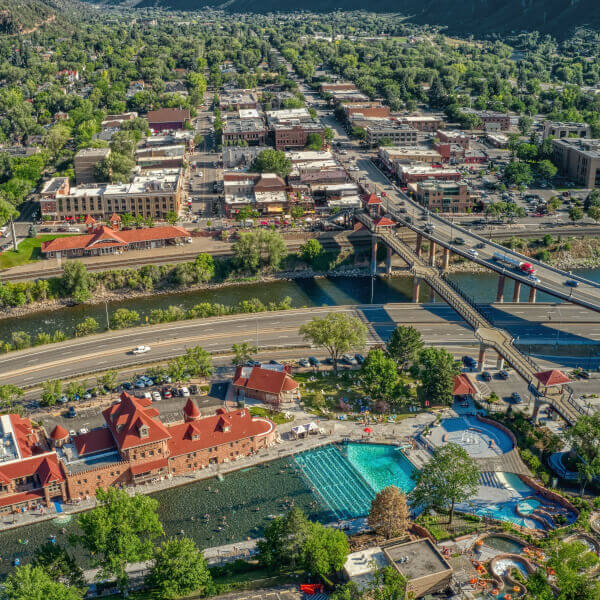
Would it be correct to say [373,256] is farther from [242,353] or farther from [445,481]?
[445,481]

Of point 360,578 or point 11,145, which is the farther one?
point 11,145

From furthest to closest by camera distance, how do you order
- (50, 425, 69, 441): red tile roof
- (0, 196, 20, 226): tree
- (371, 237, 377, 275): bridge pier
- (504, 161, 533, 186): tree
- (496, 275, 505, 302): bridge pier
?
(504, 161, 533, 186): tree → (0, 196, 20, 226): tree → (371, 237, 377, 275): bridge pier → (496, 275, 505, 302): bridge pier → (50, 425, 69, 441): red tile roof

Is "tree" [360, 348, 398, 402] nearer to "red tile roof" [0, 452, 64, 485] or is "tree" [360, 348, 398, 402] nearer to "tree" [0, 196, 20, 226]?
"red tile roof" [0, 452, 64, 485]

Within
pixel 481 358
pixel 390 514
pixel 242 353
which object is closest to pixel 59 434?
pixel 242 353

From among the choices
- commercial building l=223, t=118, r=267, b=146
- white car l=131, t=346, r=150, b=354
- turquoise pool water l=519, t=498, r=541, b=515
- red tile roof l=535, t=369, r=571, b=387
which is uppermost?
commercial building l=223, t=118, r=267, b=146

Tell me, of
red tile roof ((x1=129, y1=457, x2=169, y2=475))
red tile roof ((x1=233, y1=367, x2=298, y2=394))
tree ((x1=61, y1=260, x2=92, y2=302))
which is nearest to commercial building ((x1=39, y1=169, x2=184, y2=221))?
tree ((x1=61, y1=260, x2=92, y2=302))

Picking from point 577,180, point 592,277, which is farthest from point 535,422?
point 577,180

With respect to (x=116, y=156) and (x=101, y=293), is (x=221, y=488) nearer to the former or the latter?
(x=101, y=293)
